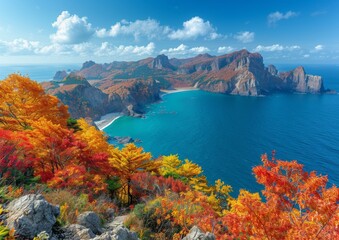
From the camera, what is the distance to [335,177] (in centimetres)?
6394

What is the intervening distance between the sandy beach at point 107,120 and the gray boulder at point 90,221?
393 feet

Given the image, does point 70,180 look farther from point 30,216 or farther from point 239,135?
point 239,135

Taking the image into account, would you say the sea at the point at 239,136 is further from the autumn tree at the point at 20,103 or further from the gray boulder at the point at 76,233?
the gray boulder at the point at 76,233

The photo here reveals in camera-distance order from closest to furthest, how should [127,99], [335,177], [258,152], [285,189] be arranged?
[285,189] < [335,177] < [258,152] < [127,99]

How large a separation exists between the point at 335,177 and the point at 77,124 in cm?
7085

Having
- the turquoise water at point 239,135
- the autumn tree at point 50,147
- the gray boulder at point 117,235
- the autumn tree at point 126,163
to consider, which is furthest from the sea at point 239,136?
the gray boulder at point 117,235

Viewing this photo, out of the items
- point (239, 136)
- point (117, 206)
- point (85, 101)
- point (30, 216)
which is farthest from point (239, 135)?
point (85, 101)

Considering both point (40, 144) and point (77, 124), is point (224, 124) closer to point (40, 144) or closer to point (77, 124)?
point (77, 124)

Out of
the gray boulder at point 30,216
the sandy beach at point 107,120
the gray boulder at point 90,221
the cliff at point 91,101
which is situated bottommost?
the sandy beach at point 107,120

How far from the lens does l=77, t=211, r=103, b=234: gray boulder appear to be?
911 centimetres

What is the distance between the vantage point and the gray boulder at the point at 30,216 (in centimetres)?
698

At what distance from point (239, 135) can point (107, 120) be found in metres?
82.7

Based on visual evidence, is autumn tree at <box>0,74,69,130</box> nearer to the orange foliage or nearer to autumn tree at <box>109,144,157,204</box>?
autumn tree at <box>109,144,157,204</box>

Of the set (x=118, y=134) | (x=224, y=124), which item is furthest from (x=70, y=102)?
(x=224, y=124)
